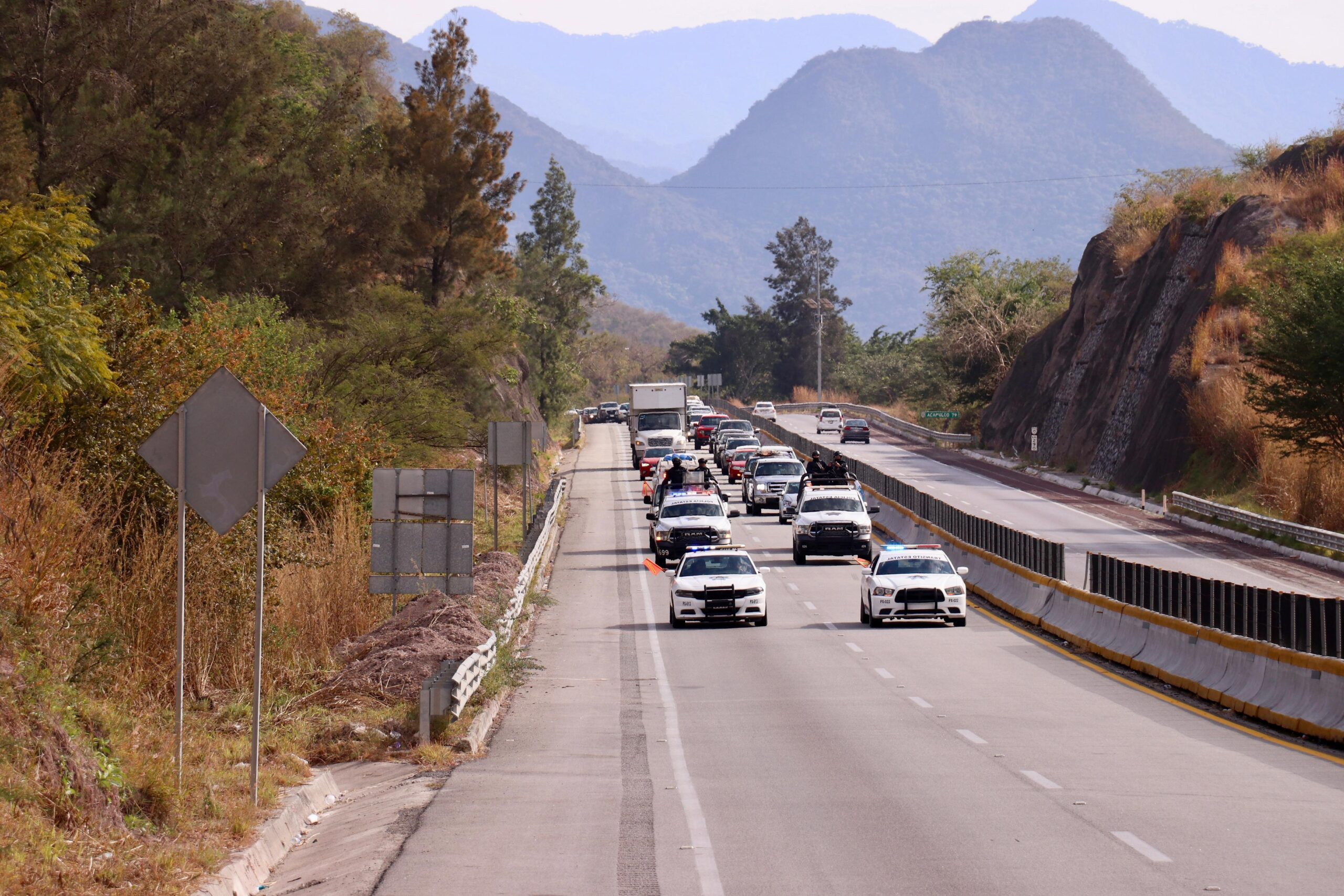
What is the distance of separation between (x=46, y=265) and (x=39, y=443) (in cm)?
392

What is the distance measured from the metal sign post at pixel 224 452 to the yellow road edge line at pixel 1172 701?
385 inches

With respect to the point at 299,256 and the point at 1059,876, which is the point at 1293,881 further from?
the point at 299,256

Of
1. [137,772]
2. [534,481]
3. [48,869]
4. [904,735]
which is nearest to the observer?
[48,869]

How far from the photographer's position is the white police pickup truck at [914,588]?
2659cm

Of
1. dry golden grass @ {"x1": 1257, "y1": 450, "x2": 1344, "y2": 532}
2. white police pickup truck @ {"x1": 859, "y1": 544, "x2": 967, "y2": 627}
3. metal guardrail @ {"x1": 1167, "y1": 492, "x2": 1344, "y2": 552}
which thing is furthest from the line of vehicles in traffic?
dry golden grass @ {"x1": 1257, "y1": 450, "x2": 1344, "y2": 532}

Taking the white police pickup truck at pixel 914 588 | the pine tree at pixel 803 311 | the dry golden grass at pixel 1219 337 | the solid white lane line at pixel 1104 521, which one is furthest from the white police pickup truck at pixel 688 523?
the pine tree at pixel 803 311

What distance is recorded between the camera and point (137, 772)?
10.2 meters

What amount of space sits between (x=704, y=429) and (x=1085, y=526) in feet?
125

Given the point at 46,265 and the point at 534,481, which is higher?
the point at 46,265

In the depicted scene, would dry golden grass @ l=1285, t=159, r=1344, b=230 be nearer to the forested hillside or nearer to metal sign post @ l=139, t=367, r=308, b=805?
the forested hillside

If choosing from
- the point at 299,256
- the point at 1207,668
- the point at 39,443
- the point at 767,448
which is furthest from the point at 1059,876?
the point at 767,448

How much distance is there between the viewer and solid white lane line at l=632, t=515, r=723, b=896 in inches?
376

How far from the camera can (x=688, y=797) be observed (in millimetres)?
12383

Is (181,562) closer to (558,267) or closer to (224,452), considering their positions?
(224,452)
